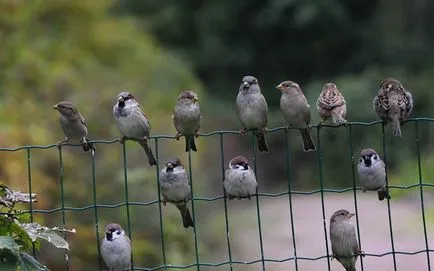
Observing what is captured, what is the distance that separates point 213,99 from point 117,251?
15441 millimetres

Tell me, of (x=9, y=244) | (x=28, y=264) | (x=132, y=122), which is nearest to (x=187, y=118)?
(x=132, y=122)

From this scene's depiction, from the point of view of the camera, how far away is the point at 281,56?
2212cm

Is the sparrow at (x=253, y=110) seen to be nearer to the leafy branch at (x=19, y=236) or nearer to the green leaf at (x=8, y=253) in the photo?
the leafy branch at (x=19, y=236)

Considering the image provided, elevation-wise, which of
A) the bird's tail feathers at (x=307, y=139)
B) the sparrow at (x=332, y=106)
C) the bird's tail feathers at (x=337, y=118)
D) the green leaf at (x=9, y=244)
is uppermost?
the sparrow at (x=332, y=106)

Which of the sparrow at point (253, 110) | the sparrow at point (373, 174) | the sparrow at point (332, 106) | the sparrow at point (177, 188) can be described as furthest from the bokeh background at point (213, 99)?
the sparrow at point (332, 106)

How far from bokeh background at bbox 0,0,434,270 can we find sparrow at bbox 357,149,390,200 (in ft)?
0.94

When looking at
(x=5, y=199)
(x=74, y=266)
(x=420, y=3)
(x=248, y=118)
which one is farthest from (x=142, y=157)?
(x=420, y=3)

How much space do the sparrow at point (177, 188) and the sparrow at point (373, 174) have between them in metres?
0.96

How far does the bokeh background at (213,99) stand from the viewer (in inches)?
385

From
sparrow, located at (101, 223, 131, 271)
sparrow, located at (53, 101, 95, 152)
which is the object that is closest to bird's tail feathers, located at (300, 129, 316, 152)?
sparrow, located at (101, 223, 131, 271)

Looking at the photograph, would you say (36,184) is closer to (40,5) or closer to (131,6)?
(40,5)

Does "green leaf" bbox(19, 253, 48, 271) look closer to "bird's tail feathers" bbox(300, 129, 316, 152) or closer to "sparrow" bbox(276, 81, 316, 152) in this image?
"bird's tail feathers" bbox(300, 129, 316, 152)

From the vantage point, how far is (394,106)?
Result: 604 centimetres

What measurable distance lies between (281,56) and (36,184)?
13.7 metres
